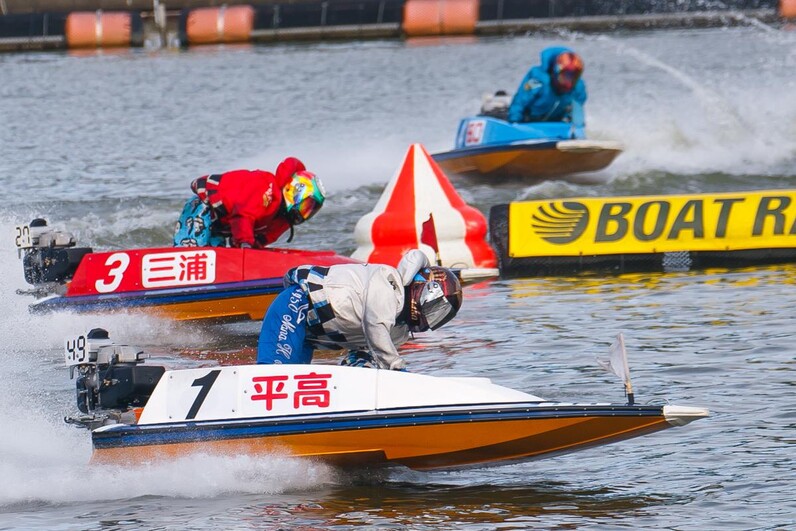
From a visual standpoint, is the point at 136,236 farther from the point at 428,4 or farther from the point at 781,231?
the point at 428,4

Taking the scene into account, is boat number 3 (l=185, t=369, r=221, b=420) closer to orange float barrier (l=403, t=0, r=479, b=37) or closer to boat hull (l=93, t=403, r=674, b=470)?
boat hull (l=93, t=403, r=674, b=470)

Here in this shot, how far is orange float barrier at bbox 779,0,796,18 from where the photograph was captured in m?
32.6

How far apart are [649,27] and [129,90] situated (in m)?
13.0

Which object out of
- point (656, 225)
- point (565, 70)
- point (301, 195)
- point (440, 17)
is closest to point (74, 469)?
point (301, 195)

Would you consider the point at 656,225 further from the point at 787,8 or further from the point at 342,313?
the point at 787,8

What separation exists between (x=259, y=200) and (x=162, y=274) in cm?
100

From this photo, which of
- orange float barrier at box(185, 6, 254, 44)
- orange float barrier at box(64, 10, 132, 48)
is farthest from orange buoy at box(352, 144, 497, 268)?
orange float barrier at box(64, 10, 132, 48)

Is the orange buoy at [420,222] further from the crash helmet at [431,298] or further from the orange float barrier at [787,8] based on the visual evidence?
the orange float barrier at [787,8]

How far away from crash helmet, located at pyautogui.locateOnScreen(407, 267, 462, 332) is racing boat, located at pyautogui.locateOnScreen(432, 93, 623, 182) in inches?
368

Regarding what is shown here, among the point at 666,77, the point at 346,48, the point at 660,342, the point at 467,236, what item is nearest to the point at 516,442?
the point at 660,342

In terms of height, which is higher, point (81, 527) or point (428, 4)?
point (428, 4)

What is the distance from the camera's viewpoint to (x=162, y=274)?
11070 mm

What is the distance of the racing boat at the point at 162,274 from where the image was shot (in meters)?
11.0

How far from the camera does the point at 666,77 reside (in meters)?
27.8
